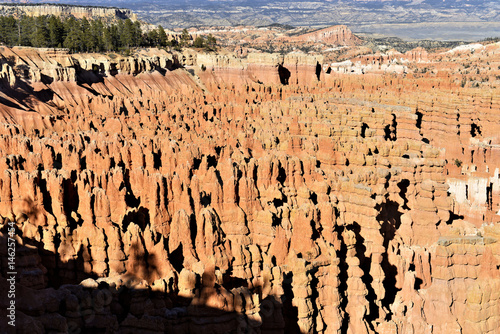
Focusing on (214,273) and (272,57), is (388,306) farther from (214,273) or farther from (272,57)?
(272,57)

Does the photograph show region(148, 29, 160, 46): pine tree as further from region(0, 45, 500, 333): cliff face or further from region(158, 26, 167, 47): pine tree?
region(0, 45, 500, 333): cliff face

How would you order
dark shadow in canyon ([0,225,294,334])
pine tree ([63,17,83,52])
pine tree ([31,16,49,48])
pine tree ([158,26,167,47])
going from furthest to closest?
pine tree ([158,26,167,47]), pine tree ([63,17,83,52]), pine tree ([31,16,49,48]), dark shadow in canyon ([0,225,294,334])

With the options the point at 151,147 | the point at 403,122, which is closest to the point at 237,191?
the point at 151,147

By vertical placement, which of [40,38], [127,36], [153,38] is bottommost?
[40,38]

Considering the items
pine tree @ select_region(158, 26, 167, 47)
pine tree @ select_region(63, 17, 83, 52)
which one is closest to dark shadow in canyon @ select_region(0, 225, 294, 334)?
pine tree @ select_region(63, 17, 83, 52)

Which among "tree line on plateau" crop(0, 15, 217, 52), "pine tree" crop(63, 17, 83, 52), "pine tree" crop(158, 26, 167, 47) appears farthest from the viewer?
"pine tree" crop(158, 26, 167, 47)

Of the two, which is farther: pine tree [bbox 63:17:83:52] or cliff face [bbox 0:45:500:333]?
pine tree [bbox 63:17:83:52]

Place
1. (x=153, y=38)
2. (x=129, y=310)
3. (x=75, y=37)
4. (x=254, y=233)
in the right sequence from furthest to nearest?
1. (x=153, y=38)
2. (x=75, y=37)
3. (x=254, y=233)
4. (x=129, y=310)

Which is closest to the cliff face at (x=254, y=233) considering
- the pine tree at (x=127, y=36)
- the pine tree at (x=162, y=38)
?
the pine tree at (x=127, y=36)

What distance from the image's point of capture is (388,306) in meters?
20.2

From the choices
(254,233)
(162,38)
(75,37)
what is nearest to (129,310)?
(254,233)

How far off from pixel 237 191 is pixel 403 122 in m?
24.6

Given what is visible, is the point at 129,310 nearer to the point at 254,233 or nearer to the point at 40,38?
the point at 254,233

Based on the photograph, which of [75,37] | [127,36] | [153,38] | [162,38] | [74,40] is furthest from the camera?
[162,38]
